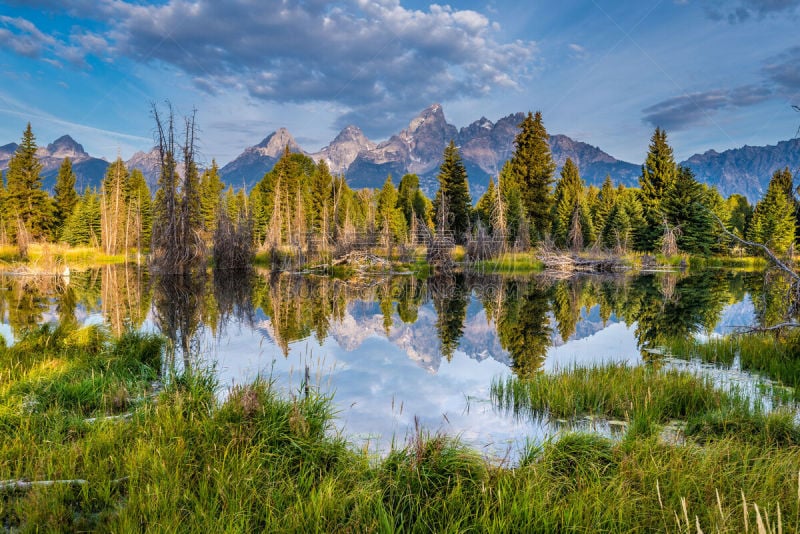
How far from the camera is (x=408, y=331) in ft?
45.3

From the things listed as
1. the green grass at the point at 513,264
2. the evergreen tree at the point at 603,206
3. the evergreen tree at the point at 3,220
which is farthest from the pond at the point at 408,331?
the evergreen tree at the point at 603,206

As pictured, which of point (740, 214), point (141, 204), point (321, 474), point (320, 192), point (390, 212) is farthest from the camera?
point (390, 212)

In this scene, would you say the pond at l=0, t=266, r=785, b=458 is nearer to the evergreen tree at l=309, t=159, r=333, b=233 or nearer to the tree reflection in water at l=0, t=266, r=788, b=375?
the tree reflection in water at l=0, t=266, r=788, b=375

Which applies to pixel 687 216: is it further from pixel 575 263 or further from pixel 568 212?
pixel 568 212

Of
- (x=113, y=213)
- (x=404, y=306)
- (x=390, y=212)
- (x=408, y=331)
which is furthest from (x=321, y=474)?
(x=390, y=212)

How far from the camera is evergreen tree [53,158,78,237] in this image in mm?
56844

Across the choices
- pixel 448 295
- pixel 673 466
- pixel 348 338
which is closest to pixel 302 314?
pixel 348 338

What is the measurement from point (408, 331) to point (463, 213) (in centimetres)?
3376

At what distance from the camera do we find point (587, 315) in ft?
54.7

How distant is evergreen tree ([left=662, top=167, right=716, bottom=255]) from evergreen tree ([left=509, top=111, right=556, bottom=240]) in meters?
10.9

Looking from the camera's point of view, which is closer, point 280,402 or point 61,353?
point 280,402

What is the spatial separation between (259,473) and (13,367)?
5.05 metres

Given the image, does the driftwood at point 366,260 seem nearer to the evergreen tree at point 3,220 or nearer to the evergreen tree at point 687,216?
the evergreen tree at point 687,216

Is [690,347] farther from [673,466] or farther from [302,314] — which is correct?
[302,314]
